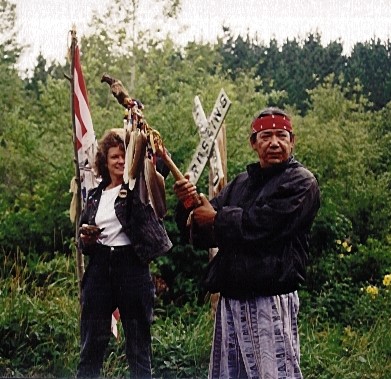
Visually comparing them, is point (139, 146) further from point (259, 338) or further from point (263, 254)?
point (259, 338)

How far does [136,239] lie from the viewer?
3.69 meters

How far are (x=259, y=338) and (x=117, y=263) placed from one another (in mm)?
840

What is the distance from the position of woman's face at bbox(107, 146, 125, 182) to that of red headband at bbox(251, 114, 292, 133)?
0.79m

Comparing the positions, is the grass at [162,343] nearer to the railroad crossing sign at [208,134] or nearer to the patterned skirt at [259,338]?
the railroad crossing sign at [208,134]

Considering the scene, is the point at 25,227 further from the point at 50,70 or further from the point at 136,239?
the point at 50,70

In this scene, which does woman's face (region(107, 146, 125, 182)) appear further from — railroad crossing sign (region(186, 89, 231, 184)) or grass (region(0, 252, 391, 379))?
grass (region(0, 252, 391, 379))

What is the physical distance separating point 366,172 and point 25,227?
2.91 metres

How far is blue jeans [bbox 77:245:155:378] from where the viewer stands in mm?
3707

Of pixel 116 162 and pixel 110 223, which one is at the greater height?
pixel 116 162

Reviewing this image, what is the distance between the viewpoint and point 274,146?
3121 millimetres

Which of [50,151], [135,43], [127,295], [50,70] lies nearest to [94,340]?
[127,295]

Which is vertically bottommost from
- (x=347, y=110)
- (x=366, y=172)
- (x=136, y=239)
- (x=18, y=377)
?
(x=18, y=377)

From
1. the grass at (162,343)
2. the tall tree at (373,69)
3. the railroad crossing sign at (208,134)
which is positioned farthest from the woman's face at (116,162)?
the tall tree at (373,69)

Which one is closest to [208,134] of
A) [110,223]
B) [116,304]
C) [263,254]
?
[110,223]
